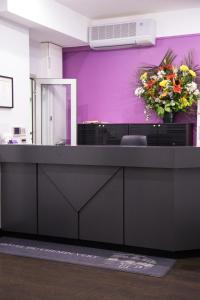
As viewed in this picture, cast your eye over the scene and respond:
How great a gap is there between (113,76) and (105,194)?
366 centimetres

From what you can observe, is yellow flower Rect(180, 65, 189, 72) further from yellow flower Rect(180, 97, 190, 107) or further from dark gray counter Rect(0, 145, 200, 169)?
dark gray counter Rect(0, 145, 200, 169)

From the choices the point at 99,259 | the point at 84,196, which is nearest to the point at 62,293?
the point at 99,259

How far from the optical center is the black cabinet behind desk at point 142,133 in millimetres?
6211

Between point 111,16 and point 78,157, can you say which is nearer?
point 78,157

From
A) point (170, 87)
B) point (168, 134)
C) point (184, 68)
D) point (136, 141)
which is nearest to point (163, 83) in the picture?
point (170, 87)

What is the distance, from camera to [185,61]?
6.64 m

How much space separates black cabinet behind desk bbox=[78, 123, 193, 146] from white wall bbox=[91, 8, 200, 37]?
1564 mm

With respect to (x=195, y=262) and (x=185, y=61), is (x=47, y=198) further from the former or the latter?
(x=185, y=61)

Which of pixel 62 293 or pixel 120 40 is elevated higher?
pixel 120 40

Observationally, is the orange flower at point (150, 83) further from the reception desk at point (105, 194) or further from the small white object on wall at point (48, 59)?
the reception desk at point (105, 194)

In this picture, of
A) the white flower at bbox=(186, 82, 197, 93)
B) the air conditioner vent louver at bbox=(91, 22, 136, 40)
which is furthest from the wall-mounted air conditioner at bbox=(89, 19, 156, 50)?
the white flower at bbox=(186, 82, 197, 93)

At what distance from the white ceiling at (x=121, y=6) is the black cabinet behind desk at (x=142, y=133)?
184 centimetres

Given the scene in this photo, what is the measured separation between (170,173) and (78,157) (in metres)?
0.93

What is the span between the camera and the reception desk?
3.75 meters
